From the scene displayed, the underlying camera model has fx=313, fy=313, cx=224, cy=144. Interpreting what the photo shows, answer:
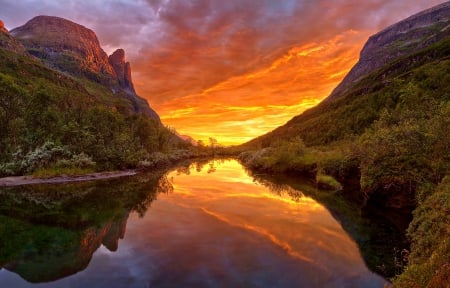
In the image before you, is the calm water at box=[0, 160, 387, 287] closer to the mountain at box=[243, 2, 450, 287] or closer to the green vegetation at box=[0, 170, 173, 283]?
the green vegetation at box=[0, 170, 173, 283]

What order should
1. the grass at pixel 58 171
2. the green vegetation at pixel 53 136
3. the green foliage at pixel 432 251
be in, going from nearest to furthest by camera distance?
the green foliage at pixel 432 251, the grass at pixel 58 171, the green vegetation at pixel 53 136

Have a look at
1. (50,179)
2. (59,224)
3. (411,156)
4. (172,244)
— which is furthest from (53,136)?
(411,156)

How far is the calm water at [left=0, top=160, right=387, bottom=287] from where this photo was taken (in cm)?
1745

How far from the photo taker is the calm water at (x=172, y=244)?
17.5m

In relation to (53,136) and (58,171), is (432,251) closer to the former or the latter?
(58,171)

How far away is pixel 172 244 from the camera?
23.2 m

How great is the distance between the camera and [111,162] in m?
75.4

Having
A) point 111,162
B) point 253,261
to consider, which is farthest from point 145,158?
point 253,261

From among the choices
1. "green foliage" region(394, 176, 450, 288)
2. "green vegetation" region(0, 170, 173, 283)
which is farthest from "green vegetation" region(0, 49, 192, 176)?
"green foliage" region(394, 176, 450, 288)

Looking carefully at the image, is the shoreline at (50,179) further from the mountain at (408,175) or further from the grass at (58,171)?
the mountain at (408,175)

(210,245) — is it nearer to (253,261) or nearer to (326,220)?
(253,261)

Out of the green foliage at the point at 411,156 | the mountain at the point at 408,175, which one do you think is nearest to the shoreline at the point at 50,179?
the mountain at the point at 408,175

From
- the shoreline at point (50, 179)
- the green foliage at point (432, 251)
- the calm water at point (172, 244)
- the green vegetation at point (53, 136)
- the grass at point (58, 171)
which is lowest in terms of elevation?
the calm water at point (172, 244)

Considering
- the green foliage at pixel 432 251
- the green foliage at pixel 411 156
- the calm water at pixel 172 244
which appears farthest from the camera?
the green foliage at pixel 411 156
